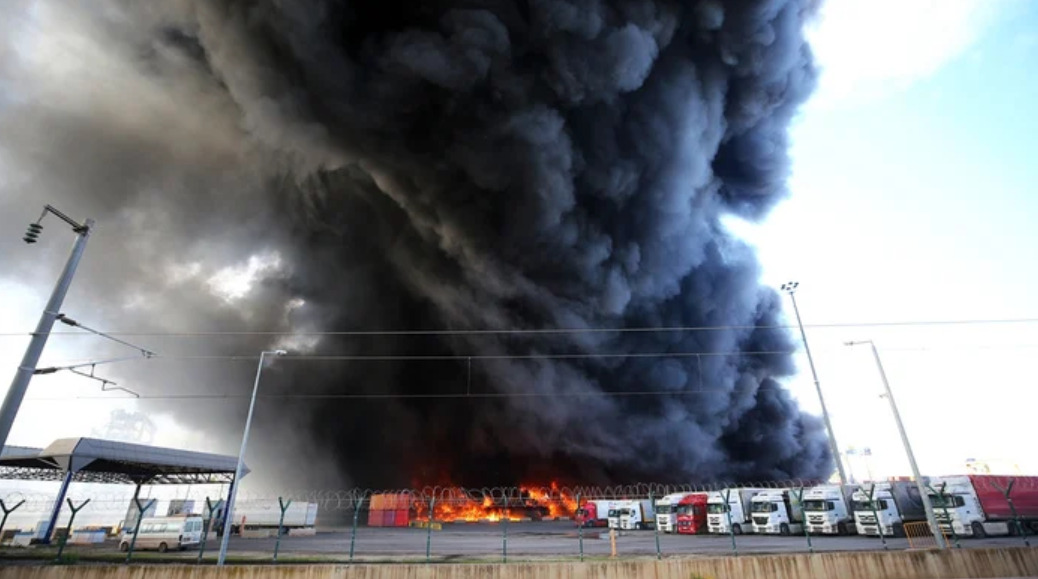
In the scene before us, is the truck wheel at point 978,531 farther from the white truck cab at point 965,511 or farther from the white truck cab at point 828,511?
the white truck cab at point 828,511

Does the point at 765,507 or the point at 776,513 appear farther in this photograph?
the point at 765,507

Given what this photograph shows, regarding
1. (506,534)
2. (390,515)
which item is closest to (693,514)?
(506,534)

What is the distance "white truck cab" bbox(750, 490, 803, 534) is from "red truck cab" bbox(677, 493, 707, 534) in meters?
3.17

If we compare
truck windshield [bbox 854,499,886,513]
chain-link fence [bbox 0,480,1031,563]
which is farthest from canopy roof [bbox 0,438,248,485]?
truck windshield [bbox 854,499,886,513]

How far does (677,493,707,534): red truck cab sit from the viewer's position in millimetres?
31250

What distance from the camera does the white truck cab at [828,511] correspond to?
25906mm

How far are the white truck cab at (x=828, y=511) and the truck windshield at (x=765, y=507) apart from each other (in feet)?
6.18

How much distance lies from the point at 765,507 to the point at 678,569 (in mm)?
18125

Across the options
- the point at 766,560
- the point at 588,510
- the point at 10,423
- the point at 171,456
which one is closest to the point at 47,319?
the point at 10,423

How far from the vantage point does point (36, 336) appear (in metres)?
11.6

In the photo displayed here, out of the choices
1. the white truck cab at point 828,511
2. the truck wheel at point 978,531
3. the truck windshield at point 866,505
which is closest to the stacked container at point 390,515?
the white truck cab at point 828,511

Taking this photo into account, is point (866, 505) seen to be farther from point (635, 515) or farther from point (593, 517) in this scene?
point (593, 517)

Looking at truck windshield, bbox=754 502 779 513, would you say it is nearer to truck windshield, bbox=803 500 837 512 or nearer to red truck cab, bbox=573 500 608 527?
truck windshield, bbox=803 500 837 512

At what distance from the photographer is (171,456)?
31.3m
